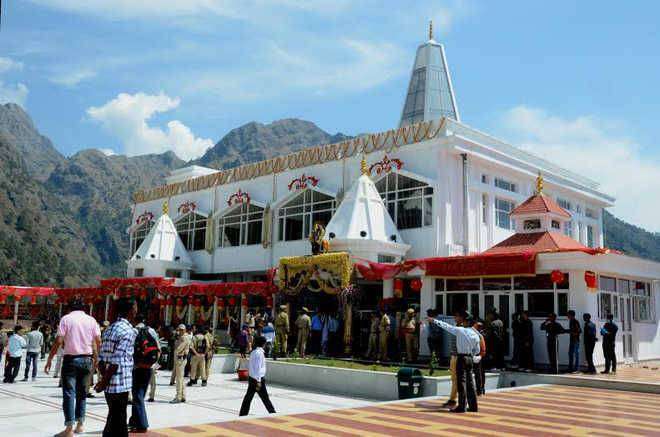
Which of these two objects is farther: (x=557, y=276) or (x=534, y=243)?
(x=534, y=243)

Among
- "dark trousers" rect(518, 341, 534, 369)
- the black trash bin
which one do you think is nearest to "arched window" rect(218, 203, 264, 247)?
"dark trousers" rect(518, 341, 534, 369)

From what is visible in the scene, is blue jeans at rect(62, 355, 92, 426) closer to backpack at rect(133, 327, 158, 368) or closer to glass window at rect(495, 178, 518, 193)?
backpack at rect(133, 327, 158, 368)

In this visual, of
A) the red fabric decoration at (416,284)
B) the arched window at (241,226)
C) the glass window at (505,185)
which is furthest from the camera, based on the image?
the arched window at (241,226)

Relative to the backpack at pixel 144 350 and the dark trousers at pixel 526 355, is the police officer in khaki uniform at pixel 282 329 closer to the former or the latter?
the dark trousers at pixel 526 355

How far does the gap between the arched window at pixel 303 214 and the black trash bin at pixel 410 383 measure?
15.6 m

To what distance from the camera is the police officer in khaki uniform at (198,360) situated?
1569cm

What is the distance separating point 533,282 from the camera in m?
17.5

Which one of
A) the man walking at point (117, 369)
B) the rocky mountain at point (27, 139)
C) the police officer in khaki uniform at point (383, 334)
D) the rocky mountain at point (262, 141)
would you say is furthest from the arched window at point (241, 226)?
the rocky mountain at point (27, 139)

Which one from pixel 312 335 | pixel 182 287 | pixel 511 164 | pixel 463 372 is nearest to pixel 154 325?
pixel 182 287

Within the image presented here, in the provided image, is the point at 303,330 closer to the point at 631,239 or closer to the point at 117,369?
the point at 117,369

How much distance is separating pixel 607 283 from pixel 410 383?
8.18 metres

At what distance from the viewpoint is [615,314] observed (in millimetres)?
18219

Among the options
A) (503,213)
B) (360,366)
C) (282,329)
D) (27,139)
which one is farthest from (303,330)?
(27,139)

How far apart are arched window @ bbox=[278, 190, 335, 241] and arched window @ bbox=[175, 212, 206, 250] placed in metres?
7.15
